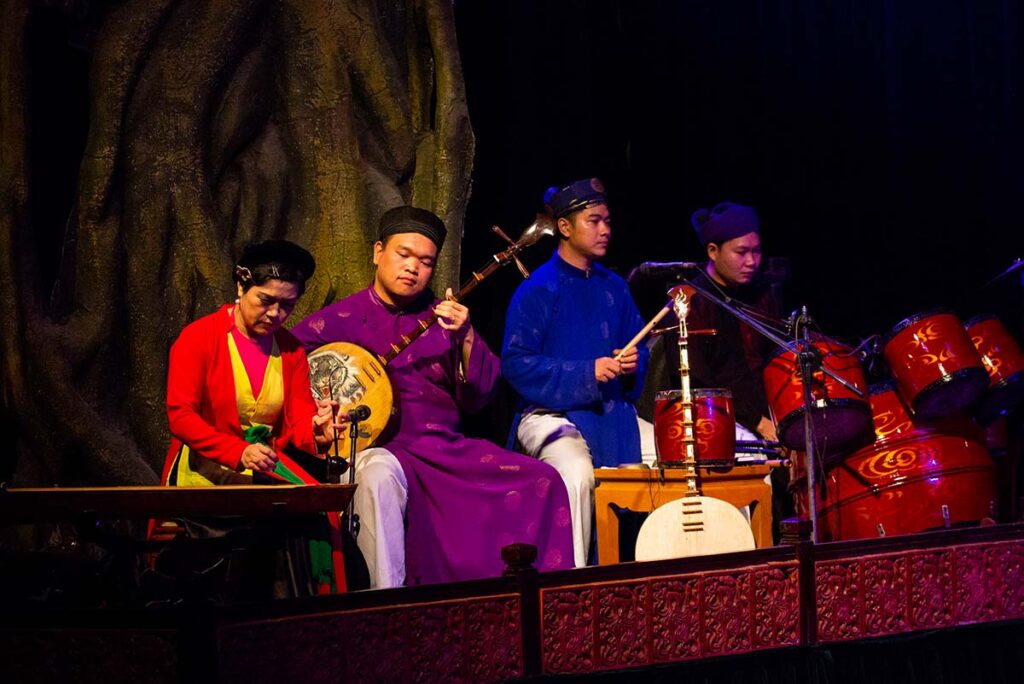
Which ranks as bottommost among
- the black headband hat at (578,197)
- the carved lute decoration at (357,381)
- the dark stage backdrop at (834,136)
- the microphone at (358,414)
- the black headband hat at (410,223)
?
the microphone at (358,414)

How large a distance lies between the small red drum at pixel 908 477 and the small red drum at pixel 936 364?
112mm

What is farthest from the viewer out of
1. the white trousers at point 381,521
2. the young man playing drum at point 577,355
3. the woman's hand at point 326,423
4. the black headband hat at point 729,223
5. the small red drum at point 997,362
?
the black headband hat at point 729,223

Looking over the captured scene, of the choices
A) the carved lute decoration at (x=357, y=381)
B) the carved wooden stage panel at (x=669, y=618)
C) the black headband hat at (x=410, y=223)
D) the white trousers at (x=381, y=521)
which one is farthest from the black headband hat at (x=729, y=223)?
the white trousers at (x=381, y=521)

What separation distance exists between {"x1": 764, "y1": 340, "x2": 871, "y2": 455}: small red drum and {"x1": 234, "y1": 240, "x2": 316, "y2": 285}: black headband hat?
2.20 metres

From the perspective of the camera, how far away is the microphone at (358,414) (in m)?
4.46

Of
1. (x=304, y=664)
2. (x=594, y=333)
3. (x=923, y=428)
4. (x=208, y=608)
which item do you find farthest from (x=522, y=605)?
(x=923, y=428)

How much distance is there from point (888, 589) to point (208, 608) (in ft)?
8.54

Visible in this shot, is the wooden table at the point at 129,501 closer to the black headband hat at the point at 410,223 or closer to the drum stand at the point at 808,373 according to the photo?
the black headband hat at the point at 410,223

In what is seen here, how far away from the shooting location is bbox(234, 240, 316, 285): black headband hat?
439cm

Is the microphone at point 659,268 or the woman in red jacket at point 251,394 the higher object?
the microphone at point 659,268

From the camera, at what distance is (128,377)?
223 inches

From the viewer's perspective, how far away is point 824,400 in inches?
208

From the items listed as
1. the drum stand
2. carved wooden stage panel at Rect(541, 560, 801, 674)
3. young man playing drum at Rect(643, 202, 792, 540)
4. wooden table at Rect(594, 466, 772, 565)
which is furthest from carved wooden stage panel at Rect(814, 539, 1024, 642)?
young man playing drum at Rect(643, 202, 792, 540)

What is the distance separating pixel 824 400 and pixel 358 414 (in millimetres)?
2037
